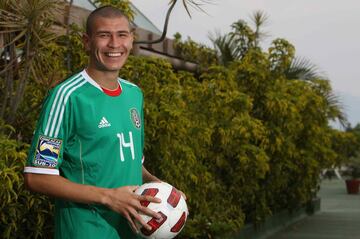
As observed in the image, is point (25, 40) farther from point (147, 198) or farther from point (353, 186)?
point (353, 186)

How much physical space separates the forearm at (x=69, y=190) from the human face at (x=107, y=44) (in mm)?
466

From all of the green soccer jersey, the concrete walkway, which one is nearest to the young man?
the green soccer jersey

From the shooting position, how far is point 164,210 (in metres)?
2.79

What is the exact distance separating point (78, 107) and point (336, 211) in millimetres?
13584

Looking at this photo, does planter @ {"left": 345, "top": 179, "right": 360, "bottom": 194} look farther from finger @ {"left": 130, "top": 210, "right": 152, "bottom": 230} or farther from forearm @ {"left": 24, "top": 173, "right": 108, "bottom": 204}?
forearm @ {"left": 24, "top": 173, "right": 108, "bottom": 204}

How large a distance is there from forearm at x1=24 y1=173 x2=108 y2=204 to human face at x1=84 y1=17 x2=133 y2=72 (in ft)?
1.53

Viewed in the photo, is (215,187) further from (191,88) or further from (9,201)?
(9,201)

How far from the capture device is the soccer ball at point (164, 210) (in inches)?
108

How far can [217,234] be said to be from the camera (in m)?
7.75

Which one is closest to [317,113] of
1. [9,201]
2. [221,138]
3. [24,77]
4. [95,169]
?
[221,138]

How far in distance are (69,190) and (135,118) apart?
1.51ft

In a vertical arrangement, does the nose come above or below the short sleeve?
above

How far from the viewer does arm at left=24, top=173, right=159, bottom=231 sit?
260 cm

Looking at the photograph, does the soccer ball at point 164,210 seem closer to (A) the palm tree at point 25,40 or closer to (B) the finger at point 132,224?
(B) the finger at point 132,224
